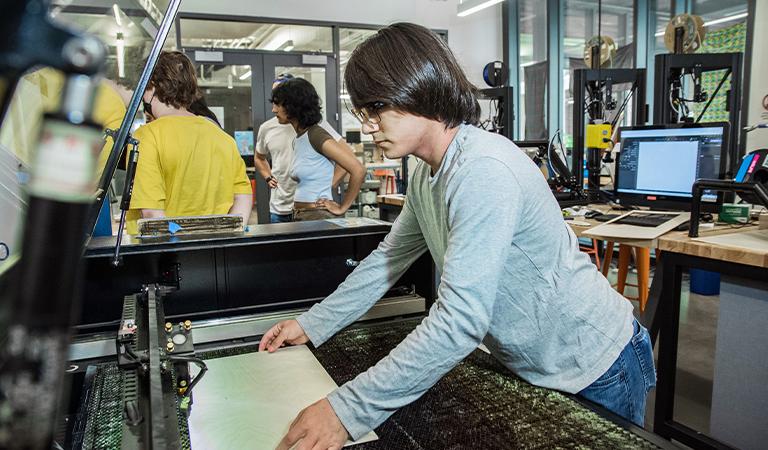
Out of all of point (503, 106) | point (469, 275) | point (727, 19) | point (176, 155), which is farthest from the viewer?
point (727, 19)

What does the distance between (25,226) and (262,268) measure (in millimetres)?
1182

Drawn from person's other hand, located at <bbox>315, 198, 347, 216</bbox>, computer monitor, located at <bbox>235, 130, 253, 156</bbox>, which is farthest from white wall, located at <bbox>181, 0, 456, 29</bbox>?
person's other hand, located at <bbox>315, 198, 347, 216</bbox>

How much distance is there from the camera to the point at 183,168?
5.82 feet

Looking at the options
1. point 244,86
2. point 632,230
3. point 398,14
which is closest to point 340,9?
point 398,14

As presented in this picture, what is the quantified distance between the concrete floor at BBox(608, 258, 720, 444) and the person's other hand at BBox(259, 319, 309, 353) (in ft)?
5.55

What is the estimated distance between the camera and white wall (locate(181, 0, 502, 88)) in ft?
19.1

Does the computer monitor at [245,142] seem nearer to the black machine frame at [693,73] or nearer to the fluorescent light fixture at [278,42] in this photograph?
the fluorescent light fixture at [278,42]

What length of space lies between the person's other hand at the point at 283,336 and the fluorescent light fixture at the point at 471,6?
18.4 feet

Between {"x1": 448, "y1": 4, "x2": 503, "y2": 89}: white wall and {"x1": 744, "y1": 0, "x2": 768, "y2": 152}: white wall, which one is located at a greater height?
{"x1": 448, "y1": 4, "x2": 503, "y2": 89}: white wall

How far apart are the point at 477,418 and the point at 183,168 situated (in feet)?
4.32

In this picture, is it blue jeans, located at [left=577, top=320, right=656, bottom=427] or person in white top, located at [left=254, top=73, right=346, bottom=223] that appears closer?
blue jeans, located at [left=577, top=320, right=656, bottom=427]

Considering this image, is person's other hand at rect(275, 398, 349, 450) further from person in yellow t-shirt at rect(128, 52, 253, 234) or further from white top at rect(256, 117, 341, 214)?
white top at rect(256, 117, 341, 214)

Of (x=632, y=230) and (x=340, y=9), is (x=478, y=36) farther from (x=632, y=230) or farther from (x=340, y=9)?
(x=632, y=230)

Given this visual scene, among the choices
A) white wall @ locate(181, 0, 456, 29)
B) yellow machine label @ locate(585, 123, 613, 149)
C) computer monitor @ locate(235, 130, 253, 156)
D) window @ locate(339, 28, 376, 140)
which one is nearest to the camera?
yellow machine label @ locate(585, 123, 613, 149)
